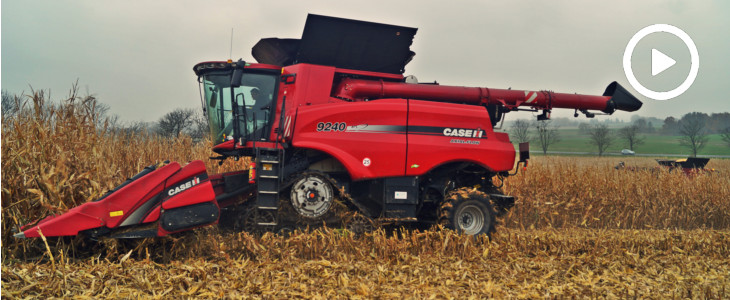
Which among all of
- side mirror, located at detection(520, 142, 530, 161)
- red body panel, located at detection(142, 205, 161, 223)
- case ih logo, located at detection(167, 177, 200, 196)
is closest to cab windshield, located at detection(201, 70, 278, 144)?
case ih logo, located at detection(167, 177, 200, 196)

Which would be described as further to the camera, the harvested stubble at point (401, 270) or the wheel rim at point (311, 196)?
the wheel rim at point (311, 196)

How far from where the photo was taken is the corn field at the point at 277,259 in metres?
4.49

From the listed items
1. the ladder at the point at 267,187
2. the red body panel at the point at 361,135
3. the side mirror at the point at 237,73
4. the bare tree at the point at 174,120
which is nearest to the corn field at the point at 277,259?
the ladder at the point at 267,187

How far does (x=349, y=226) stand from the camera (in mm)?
6742

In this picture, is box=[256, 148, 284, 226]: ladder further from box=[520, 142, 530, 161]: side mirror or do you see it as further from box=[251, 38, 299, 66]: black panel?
box=[520, 142, 530, 161]: side mirror

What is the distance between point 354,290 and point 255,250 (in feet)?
5.16

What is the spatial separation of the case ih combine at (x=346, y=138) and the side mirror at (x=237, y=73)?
2cm

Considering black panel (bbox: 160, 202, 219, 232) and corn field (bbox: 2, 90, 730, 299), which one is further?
black panel (bbox: 160, 202, 219, 232)

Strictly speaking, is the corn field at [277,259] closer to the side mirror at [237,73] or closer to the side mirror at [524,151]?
the side mirror at [524,151]

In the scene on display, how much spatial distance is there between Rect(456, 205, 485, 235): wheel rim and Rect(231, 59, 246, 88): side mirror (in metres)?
3.55

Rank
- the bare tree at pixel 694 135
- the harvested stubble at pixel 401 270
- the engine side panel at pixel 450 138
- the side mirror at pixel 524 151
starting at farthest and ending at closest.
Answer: the bare tree at pixel 694 135, the side mirror at pixel 524 151, the engine side panel at pixel 450 138, the harvested stubble at pixel 401 270

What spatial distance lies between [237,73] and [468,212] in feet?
12.3

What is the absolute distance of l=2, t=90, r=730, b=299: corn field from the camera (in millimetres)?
4492

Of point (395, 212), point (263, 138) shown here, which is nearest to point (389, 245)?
point (395, 212)
